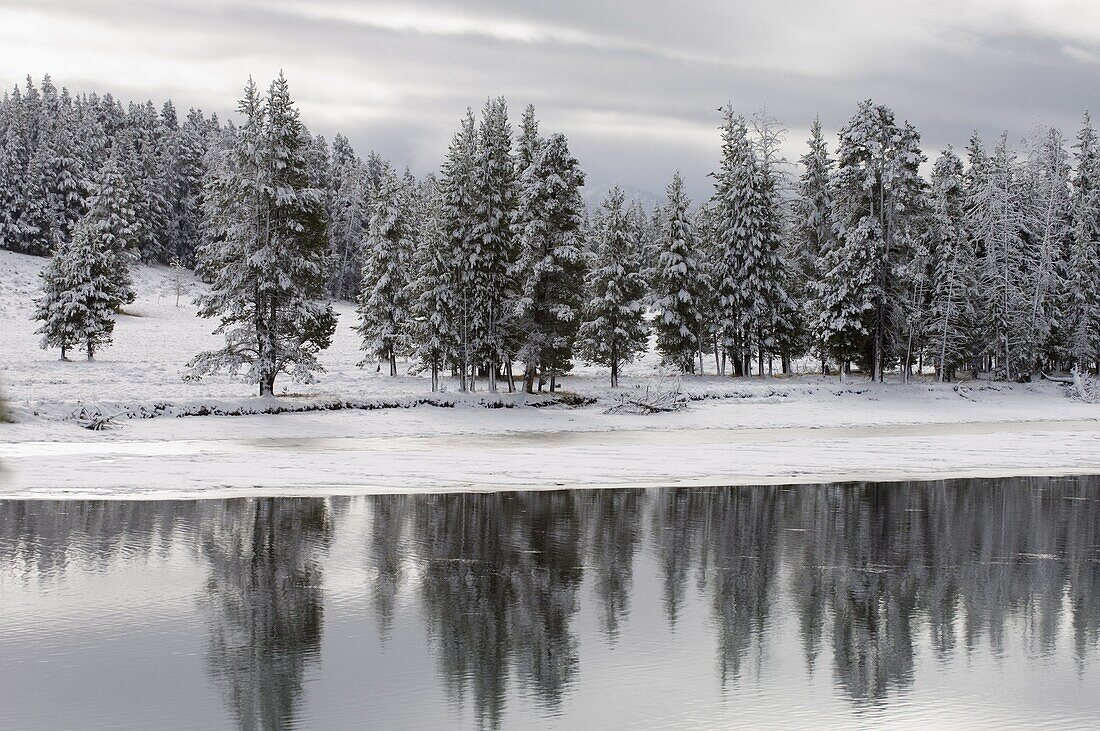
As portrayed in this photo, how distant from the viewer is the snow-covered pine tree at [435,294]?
50188mm

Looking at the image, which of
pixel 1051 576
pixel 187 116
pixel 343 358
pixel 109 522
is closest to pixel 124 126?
pixel 187 116

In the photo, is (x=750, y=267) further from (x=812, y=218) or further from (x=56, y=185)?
(x=56, y=185)

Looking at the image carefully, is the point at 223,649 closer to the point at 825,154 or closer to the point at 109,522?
the point at 109,522

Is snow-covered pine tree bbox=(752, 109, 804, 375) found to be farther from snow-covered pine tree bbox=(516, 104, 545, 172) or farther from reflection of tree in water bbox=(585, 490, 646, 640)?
reflection of tree in water bbox=(585, 490, 646, 640)

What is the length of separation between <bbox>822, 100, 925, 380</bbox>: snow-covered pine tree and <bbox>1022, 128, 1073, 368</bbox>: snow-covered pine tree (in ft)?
31.0

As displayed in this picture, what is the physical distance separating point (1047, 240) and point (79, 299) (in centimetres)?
5918

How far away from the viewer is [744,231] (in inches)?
2501

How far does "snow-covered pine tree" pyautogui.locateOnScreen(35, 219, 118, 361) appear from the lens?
61.1m

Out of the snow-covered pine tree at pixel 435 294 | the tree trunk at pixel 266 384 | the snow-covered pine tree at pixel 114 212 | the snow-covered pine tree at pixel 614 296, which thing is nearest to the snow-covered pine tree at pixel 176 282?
the snow-covered pine tree at pixel 114 212

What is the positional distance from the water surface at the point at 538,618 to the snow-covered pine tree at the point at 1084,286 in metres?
53.4

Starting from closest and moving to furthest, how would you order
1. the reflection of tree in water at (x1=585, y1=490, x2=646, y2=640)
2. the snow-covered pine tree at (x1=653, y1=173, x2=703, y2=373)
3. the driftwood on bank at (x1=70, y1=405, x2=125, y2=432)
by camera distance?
the reflection of tree in water at (x1=585, y1=490, x2=646, y2=640) < the driftwood on bank at (x1=70, y1=405, x2=125, y2=432) < the snow-covered pine tree at (x1=653, y1=173, x2=703, y2=373)

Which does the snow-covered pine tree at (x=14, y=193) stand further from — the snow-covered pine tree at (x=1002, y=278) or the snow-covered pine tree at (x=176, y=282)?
the snow-covered pine tree at (x=1002, y=278)

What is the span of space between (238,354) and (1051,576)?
34.9 metres

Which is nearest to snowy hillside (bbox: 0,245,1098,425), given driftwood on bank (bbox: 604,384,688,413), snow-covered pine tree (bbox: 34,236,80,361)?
snow-covered pine tree (bbox: 34,236,80,361)
